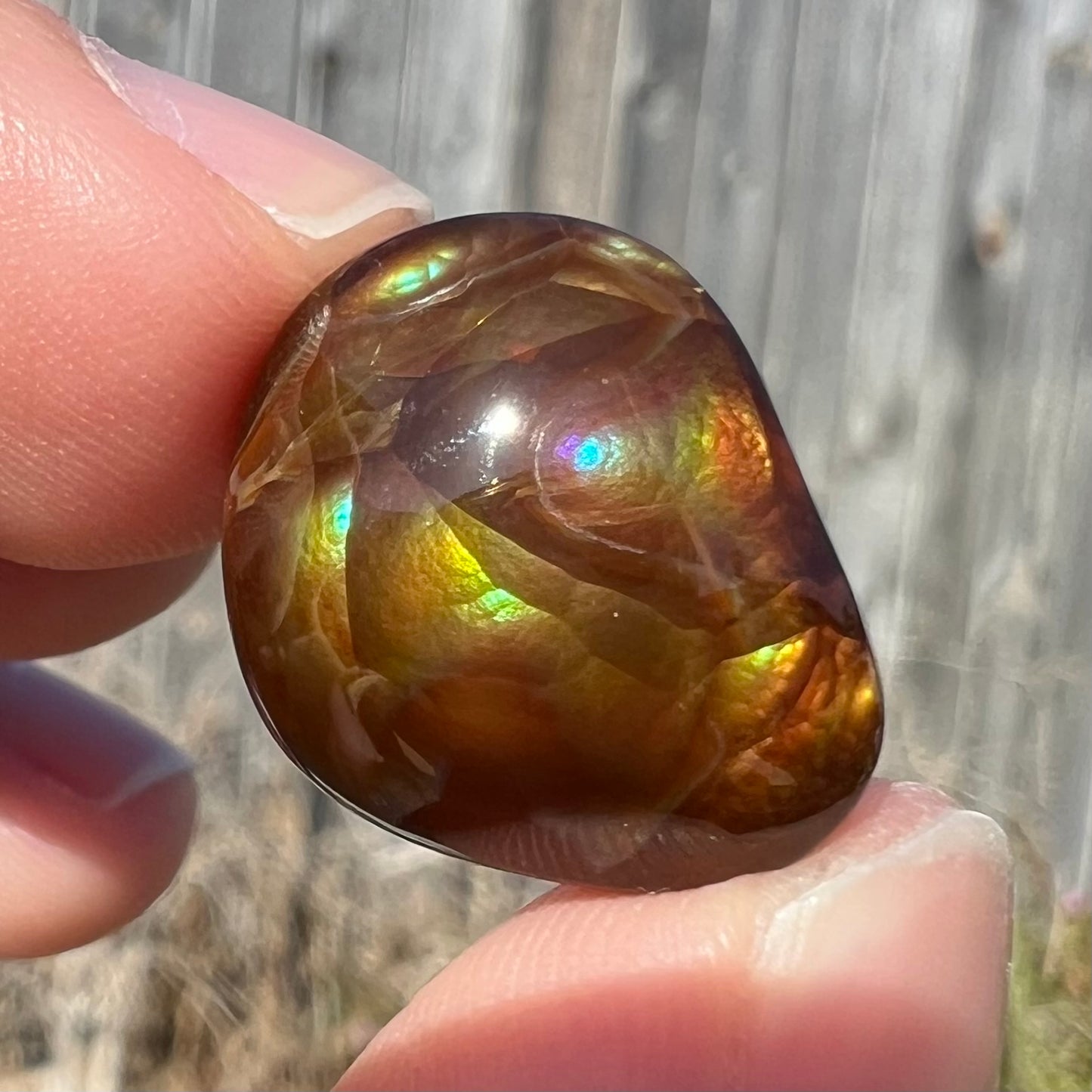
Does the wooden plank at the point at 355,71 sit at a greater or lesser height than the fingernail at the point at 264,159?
greater

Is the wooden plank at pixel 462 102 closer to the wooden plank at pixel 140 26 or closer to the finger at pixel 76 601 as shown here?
the wooden plank at pixel 140 26

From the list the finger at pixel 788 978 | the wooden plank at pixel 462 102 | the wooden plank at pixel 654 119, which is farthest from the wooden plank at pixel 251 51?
the finger at pixel 788 978

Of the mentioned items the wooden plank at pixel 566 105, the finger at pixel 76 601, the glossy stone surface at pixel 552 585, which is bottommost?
the finger at pixel 76 601

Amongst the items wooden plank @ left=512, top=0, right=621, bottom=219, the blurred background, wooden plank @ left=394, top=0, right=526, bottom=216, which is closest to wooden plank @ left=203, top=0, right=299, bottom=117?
the blurred background

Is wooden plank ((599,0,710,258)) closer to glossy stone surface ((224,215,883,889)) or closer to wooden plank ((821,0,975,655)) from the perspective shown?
wooden plank ((821,0,975,655))

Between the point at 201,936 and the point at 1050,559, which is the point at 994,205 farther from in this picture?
the point at 201,936

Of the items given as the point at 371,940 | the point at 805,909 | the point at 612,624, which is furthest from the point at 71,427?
the point at 371,940

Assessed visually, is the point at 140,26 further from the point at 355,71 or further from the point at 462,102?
the point at 462,102

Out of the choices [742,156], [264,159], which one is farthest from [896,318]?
[264,159]
